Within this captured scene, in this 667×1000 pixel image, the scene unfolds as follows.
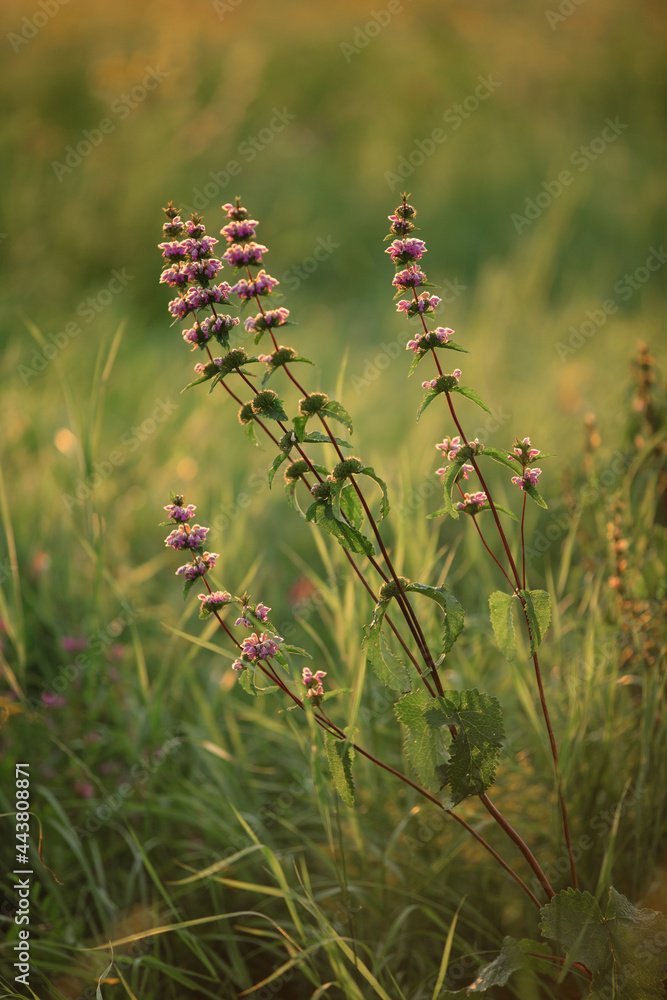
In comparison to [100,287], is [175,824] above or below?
below

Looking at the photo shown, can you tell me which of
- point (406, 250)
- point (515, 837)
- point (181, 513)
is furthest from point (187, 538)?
point (515, 837)

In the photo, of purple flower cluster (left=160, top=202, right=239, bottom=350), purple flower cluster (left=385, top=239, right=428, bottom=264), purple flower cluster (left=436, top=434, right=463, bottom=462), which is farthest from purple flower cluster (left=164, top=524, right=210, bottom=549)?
purple flower cluster (left=385, top=239, right=428, bottom=264)

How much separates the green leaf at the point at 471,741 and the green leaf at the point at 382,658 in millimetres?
58

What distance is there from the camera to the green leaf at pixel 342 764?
1017mm

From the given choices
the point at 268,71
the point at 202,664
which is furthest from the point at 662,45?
the point at 202,664

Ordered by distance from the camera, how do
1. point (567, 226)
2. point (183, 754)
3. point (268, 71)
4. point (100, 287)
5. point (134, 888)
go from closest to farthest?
1. point (134, 888)
2. point (183, 754)
3. point (100, 287)
4. point (567, 226)
5. point (268, 71)

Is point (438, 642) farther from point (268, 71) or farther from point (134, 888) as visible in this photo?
point (268, 71)

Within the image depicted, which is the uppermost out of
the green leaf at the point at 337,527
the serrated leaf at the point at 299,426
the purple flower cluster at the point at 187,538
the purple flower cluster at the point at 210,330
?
the purple flower cluster at the point at 210,330

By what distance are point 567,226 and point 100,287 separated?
3573mm

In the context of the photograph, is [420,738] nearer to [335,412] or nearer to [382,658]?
[382,658]

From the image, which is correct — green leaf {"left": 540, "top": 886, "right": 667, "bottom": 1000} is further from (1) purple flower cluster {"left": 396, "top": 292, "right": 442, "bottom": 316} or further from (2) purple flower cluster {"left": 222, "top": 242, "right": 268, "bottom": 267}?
(2) purple flower cluster {"left": 222, "top": 242, "right": 268, "bottom": 267}

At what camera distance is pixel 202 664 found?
7.52ft

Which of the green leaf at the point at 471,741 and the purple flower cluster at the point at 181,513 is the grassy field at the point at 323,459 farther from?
the purple flower cluster at the point at 181,513

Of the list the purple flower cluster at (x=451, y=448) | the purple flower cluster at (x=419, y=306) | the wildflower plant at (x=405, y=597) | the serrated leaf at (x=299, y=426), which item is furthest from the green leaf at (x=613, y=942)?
the purple flower cluster at (x=419, y=306)
